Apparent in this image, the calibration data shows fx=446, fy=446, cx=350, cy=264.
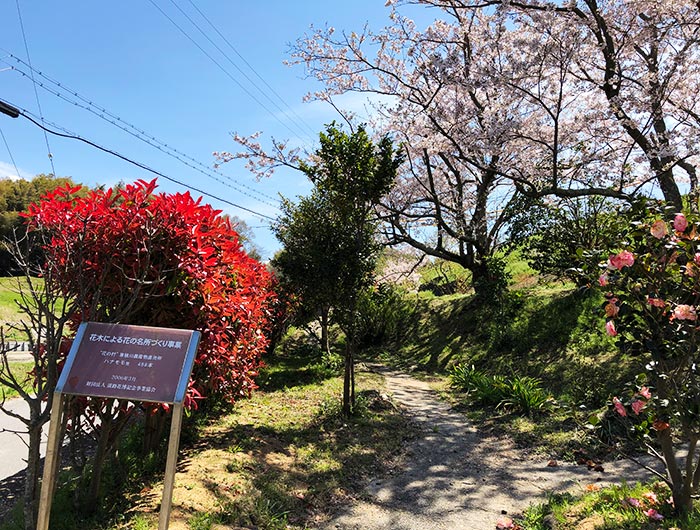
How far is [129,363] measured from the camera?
2.88m

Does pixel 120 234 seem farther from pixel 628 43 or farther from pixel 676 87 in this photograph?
pixel 676 87

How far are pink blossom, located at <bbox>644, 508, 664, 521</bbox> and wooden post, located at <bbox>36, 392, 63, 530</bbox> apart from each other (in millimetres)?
4012

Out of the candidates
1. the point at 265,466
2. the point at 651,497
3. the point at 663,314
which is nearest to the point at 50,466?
the point at 265,466

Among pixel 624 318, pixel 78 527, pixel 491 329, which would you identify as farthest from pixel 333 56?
Result: pixel 78 527

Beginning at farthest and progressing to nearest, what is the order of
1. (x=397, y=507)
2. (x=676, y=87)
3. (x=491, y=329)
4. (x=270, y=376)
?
(x=491, y=329), (x=270, y=376), (x=676, y=87), (x=397, y=507)

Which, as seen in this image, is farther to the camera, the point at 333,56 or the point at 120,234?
the point at 333,56

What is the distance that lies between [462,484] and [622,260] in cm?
319

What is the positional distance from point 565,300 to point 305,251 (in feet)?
23.0

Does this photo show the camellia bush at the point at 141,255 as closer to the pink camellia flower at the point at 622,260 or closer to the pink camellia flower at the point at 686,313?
the pink camellia flower at the point at 622,260

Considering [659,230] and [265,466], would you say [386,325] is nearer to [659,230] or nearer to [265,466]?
[265,466]

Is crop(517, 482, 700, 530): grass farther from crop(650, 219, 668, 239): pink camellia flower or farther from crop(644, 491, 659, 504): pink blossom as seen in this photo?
crop(650, 219, 668, 239): pink camellia flower

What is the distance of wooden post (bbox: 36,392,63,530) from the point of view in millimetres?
2688

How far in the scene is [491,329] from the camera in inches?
475

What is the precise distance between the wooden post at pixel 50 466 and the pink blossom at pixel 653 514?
4.01 m
